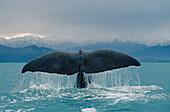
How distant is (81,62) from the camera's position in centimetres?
728

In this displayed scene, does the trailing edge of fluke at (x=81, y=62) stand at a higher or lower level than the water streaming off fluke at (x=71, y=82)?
higher

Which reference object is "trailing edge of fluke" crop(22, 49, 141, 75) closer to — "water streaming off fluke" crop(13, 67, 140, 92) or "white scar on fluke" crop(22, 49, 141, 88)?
"white scar on fluke" crop(22, 49, 141, 88)

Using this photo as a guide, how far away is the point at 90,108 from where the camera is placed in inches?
262

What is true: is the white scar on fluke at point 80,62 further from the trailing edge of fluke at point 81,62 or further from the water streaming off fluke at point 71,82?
the water streaming off fluke at point 71,82

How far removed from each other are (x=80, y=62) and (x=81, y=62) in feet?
0.11

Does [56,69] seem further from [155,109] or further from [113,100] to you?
[155,109]

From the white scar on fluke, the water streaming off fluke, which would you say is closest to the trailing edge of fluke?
the white scar on fluke

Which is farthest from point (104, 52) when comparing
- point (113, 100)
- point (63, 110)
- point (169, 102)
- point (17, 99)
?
point (17, 99)

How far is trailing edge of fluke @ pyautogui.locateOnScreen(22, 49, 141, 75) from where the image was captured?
6.96 metres

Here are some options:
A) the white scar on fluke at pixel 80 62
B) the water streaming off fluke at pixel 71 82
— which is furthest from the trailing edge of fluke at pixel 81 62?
the water streaming off fluke at pixel 71 82

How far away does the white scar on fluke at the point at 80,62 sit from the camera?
695 centimetres

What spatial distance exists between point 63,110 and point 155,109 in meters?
2.93

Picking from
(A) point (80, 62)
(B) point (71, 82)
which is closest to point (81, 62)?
(A) point (80, 62)

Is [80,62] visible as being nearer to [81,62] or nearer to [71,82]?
[81,62]
